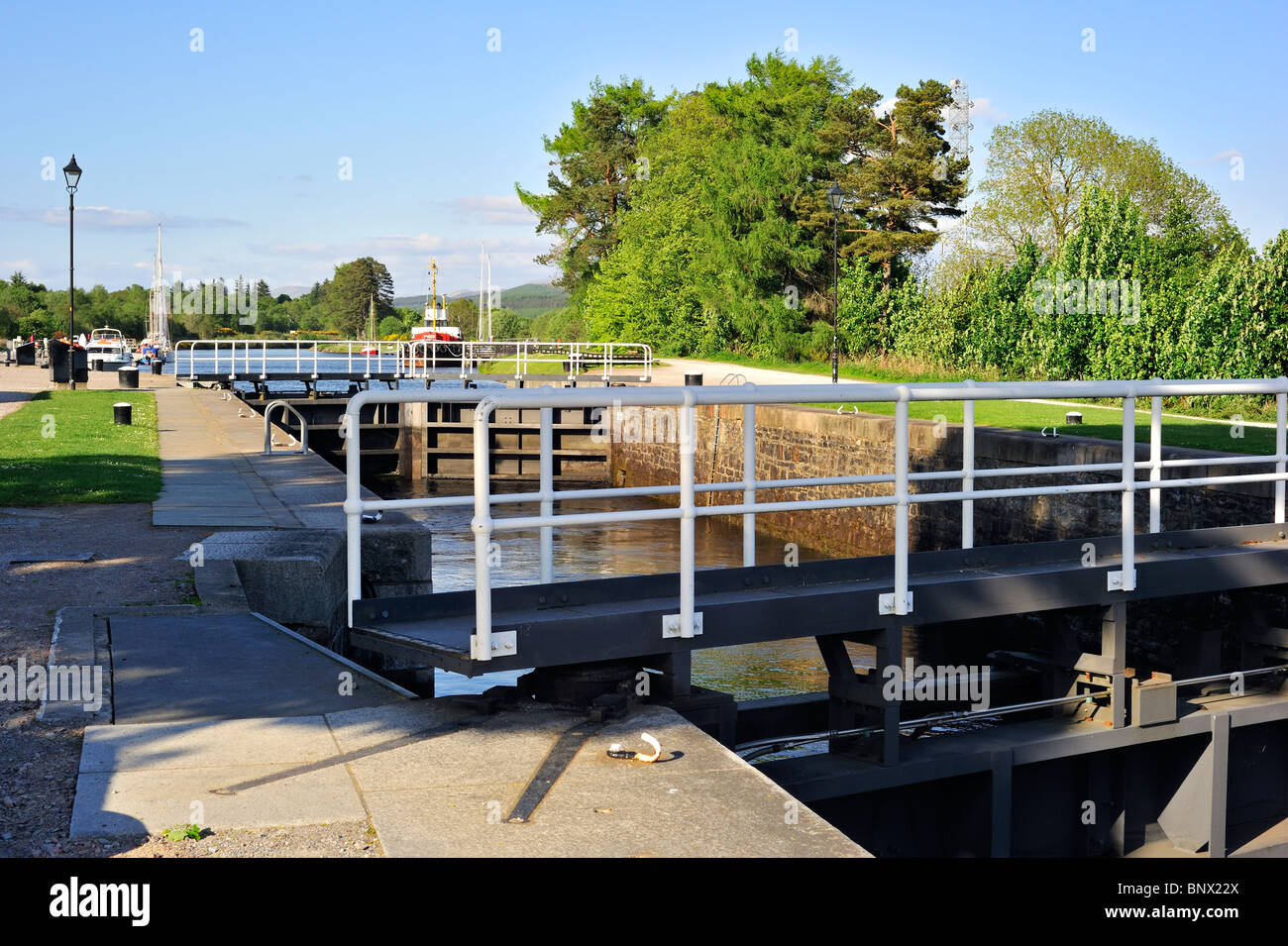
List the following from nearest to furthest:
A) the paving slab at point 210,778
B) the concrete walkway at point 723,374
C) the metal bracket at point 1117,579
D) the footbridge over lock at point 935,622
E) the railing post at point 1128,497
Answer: the paving slab at point 210,778, the footbridge over lock at point 935,622, the railing post at point 1128,497, the metal bracket at point 1117,579, the concrete walkway at point 723,374

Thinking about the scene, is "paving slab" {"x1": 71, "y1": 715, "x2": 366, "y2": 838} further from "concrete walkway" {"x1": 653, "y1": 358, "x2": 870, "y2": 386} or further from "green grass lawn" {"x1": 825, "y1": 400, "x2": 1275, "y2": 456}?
"concrete walkway" {"x1": 653, "y1": 358, "x2": 870, "y2": 386}

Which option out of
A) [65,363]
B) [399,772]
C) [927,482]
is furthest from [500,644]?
[65,363]

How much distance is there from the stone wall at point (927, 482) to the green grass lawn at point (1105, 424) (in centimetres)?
95

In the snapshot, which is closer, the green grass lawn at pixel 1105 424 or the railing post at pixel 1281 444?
the railing post at pixel 1281 444

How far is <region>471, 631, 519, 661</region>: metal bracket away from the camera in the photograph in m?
5.28

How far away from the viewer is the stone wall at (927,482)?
45.8 ft

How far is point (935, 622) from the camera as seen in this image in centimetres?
734

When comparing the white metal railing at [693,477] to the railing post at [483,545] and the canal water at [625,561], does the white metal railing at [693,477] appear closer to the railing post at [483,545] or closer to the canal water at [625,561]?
the railing post at [483,545]

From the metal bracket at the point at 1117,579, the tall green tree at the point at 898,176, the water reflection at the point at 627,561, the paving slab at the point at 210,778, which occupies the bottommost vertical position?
the water reflection at the point at 627,561

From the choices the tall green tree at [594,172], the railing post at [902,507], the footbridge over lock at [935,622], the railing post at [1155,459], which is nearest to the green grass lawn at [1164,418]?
the railing post at [1155,459]

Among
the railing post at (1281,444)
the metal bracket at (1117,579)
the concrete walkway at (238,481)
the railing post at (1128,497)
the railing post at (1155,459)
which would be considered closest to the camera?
the railing post at (1128,497)

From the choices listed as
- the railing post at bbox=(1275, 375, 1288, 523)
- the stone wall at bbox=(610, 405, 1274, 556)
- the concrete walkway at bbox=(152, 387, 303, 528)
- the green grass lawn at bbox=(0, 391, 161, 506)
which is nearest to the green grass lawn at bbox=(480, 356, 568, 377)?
the stone wall at bbox=(610, 405, 1274, 556)

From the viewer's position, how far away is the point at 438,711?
5582 millimetres
